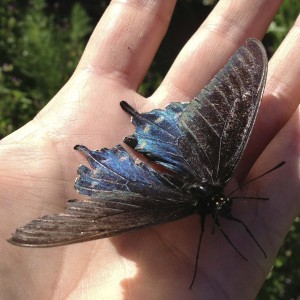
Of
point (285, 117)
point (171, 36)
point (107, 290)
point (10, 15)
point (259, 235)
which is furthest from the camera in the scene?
point (171, 36)

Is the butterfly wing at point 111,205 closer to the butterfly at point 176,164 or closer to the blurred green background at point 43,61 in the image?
the butterfly at point 176,164

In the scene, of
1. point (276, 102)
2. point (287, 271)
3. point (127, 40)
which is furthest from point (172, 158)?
point (287, 271)

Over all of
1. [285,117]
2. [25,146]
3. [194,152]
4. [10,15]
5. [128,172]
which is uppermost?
[285,117]

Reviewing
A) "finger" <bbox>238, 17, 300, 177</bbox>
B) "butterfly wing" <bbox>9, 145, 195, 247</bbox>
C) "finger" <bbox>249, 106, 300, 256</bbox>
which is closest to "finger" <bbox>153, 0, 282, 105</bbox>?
"finger" <bbox>238, 17, 300, 177</bbox>

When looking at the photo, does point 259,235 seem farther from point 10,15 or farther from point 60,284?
point 10,15

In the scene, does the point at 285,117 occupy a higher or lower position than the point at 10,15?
higher

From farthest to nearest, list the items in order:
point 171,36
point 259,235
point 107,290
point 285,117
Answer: point 171,36 → point 285,117 → point 259,235 → point 107,290

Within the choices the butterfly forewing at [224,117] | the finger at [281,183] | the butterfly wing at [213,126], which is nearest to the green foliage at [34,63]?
the butterfly wing at [213,126]

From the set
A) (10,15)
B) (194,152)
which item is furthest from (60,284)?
(10,15)

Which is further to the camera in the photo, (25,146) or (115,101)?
(115,101)
